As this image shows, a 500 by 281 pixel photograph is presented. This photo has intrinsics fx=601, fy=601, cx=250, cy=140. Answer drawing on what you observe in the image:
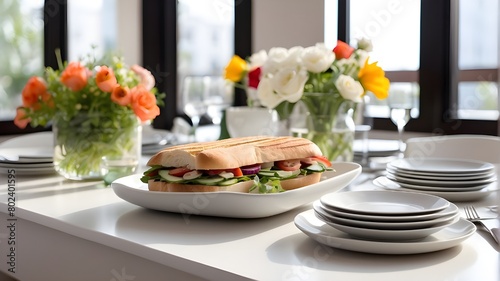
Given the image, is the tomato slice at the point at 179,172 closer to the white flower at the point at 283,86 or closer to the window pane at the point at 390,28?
the white flower at the point at 283,86

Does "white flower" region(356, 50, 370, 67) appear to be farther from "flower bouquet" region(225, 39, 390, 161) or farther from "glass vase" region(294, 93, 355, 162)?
"glass vase" region(294, 93, 355, 162)

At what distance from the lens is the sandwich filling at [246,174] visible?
98cm

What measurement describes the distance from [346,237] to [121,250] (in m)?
0.32

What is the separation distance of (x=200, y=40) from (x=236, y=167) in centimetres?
280

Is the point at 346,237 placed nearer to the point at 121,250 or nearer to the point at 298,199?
the point at 298,199

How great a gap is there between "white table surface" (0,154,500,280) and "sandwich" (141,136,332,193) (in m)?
0.06

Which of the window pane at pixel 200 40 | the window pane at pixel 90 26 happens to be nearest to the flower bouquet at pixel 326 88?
the window pane at pixel 200 40

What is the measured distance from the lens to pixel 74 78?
53.4 inches

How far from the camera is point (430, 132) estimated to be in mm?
2584

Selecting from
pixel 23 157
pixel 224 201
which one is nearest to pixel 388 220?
pixel 224 201

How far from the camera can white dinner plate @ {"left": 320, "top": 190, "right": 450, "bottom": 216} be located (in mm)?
819

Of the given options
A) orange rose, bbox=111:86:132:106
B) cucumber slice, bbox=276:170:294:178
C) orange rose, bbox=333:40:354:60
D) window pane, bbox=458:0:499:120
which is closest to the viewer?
cucumber slice, bbox=276:170:294:178

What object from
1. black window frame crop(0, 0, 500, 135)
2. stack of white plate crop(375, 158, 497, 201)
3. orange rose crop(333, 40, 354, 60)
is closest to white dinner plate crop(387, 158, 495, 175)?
stack of white plate crop(375, 158, 497, 201)

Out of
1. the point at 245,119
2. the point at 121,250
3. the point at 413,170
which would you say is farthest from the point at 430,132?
the point at 121,250
